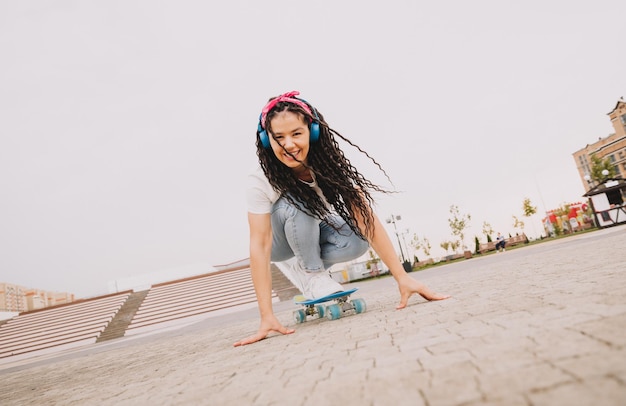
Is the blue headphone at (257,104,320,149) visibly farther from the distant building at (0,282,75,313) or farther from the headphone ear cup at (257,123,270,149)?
the distant building at (0,282,75,313)

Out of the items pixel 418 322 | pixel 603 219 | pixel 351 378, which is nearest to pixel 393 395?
pixel 351 378

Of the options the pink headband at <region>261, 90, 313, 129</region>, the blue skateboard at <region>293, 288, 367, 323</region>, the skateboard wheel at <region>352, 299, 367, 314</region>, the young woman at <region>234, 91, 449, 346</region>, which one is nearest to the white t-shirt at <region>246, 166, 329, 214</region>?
the young woman at <region>234, 91, 449, 346</region>

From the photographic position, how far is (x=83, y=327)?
1717 centimetres

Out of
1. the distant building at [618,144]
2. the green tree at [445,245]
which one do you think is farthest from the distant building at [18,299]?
the distant building at [618,144]

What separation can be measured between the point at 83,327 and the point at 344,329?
19391mm

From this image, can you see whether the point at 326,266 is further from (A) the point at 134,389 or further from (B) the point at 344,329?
(A) the point at 134,389

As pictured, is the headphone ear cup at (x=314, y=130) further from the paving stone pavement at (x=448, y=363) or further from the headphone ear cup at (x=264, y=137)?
the paving stone pavement at (x=448, y=363)

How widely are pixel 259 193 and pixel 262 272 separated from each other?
0.64 metres

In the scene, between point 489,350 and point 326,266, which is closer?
point 489,350

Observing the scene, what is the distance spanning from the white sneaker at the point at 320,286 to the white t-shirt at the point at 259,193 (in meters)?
0.73

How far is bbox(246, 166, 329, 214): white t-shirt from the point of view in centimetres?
289

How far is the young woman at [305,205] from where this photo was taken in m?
2.77

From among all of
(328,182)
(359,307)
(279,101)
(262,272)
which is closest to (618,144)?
(359,307)

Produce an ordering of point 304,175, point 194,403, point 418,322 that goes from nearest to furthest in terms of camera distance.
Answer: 1. point 194,403
2. point 418,322
3. point 304,175
